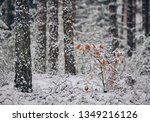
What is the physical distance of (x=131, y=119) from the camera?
11.5m

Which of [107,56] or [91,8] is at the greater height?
[91,8]

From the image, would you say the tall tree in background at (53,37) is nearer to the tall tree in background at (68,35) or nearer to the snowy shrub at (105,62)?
the tall tree in background at (68,35)

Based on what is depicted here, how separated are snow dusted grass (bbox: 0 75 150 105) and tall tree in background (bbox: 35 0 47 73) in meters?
3.07

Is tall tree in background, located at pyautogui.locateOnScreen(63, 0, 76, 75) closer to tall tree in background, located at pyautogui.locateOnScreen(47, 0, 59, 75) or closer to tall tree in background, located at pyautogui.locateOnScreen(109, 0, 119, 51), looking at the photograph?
tall tree in background, located at pyautogui.locateOnScreen(47, 0, 59, 75)

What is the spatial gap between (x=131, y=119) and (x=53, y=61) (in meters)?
7.26

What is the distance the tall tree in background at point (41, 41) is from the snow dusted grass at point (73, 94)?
121 inches

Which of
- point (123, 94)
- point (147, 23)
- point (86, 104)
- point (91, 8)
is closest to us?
point (86, 104)

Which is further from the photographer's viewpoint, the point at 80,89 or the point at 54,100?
the point at 80,89

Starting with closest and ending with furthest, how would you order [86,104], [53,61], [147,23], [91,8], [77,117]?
[77,117] < [86,104] < [53,61] < [147,23] < [91,8]

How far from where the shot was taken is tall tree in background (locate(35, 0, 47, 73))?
1885 cm

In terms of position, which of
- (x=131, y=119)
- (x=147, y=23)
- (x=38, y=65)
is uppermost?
(x=147, y=23)

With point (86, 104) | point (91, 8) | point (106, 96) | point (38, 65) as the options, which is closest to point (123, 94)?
point (106, 96)

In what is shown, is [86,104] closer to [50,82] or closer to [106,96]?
[106,96]

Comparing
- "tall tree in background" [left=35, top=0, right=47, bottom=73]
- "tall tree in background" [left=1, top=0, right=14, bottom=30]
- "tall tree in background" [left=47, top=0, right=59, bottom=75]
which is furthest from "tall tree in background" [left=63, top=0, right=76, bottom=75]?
"tall tree in background" [left=1, top=0, right=14, bottom=30]
